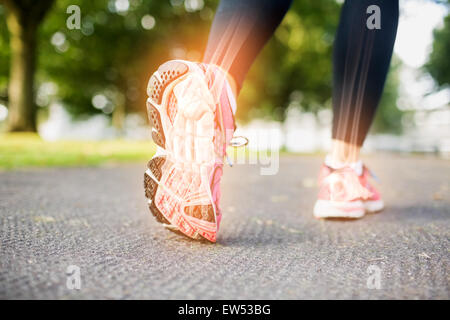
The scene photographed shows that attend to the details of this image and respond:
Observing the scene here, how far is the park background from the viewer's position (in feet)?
26.0

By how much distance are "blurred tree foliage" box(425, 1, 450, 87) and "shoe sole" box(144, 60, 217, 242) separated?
1851cm

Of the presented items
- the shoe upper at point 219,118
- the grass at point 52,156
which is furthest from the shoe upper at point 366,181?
the grass at point 52,156

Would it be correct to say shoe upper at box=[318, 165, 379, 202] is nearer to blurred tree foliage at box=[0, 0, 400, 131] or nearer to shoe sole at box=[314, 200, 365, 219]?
shoe sole at box=[314, 200, 365, 219]

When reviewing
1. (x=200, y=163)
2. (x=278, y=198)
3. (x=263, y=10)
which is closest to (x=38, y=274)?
(x=200, y=163)

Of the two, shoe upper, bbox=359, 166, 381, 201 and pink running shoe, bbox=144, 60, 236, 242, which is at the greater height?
pink running shoe, bbox=144, 60, 236, 242

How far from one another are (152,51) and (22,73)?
7859mm

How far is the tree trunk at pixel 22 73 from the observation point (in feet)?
25.2

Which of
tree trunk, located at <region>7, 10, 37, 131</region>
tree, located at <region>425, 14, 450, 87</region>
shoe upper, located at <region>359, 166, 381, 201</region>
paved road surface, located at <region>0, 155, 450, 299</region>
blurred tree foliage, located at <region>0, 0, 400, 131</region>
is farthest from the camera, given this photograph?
tree, located at <region>425, 14, 450, 87</region>

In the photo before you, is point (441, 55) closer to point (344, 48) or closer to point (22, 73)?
point (22, 73)

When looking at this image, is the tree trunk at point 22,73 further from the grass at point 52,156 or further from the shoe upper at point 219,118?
the shoe upper at point 219,118

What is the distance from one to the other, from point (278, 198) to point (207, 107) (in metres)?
1.31

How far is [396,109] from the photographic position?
32.2m

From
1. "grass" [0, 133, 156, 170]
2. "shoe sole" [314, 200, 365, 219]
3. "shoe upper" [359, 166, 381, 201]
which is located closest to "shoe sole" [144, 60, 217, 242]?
"shoe sole" [314, 200, 365, 219]

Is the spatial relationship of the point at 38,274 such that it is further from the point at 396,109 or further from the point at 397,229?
the point at 396,109
